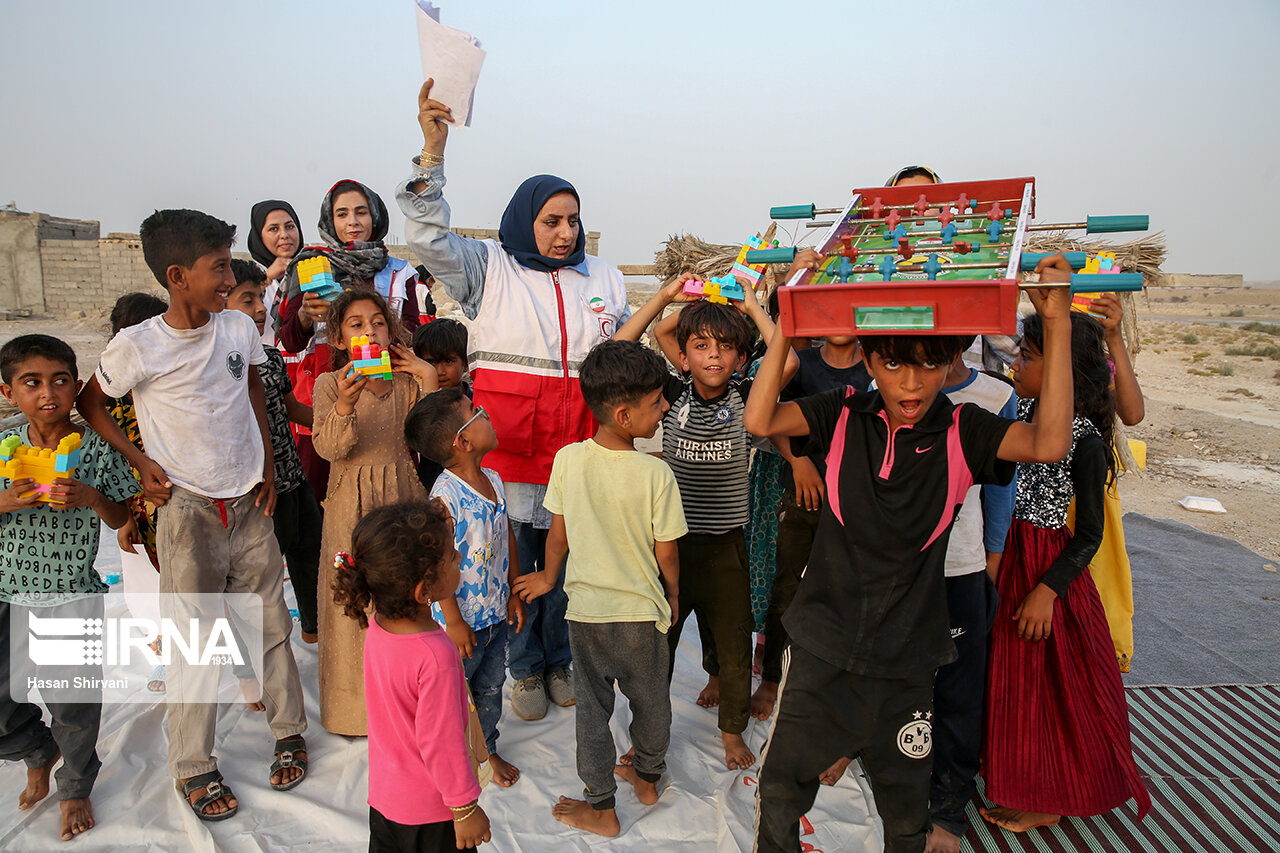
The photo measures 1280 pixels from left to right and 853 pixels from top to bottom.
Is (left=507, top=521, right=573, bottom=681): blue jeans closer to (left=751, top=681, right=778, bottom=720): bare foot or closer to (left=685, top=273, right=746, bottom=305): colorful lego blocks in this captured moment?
(left=751, top=681, right=778, bottom=720): bare foot

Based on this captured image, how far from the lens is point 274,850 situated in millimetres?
2477

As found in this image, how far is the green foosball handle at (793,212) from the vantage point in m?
2.67

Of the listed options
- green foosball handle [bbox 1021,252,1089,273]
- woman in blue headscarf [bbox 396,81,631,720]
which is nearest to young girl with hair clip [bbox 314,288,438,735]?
woman in blue headscarf [bbox 396,81,631,720]

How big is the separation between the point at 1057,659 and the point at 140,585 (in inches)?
154

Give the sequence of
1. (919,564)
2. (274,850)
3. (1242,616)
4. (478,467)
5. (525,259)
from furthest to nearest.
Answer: (1242,616) → (525,259) → (478,467) → (274,850) → (919,564)

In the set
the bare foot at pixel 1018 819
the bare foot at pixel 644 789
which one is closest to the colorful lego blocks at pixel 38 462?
the bare foot at pixel 644 789

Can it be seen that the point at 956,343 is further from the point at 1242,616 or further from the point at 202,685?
the point at 1242,616

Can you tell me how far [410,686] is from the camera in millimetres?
1834

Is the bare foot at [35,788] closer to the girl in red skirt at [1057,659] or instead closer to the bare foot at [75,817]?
the bare foot at [75,817]

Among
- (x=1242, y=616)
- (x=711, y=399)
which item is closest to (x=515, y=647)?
(x=711, y=399)

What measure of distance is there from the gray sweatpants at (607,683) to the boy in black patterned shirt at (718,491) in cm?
37

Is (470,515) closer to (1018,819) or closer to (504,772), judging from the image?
(504,772)

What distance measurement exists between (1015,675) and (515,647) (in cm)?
204

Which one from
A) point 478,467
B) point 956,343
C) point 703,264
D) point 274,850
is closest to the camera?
point 956,343
